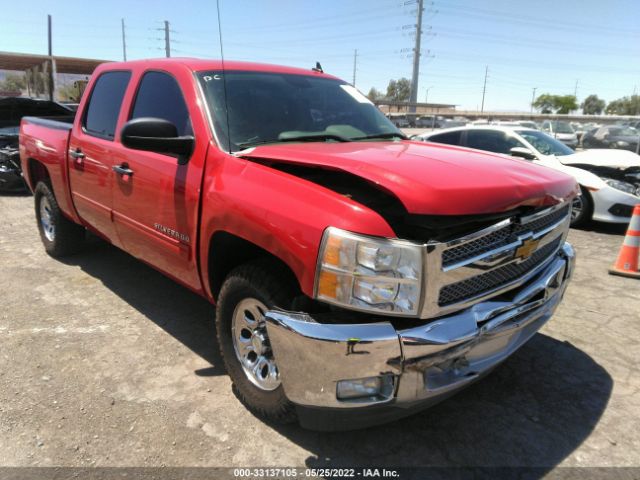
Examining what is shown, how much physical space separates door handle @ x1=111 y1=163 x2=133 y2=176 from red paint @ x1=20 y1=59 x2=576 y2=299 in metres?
0.04

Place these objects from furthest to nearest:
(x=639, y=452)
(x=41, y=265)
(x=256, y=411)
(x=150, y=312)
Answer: (x=41, y=265) → (x=150, y=312) → (x=256, y=411) → (x=639, y=452)

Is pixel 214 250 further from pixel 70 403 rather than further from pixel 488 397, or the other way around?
pixel 488 397

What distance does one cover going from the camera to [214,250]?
109 inches

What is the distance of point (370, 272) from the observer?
197cm

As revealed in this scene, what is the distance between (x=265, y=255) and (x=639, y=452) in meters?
2.17

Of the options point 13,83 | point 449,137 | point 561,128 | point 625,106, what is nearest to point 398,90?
point 625,106

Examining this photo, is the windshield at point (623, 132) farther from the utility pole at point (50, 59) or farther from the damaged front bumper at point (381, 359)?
the utility pole at point (50, 59)

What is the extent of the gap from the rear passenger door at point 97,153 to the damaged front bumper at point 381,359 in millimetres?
2350

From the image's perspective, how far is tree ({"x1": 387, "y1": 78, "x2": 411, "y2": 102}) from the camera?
101 metres

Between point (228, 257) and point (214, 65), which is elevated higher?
point (214, 65)

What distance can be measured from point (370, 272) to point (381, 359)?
35 centimetres

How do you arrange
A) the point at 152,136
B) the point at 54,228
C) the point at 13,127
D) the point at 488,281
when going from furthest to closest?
the point at 13,127, the point at 54,228, the point at 152,136, the point at 488,281

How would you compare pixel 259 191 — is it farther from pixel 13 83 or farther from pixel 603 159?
pixel 13 83

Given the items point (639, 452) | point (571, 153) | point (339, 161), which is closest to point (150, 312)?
point (339, 161)
